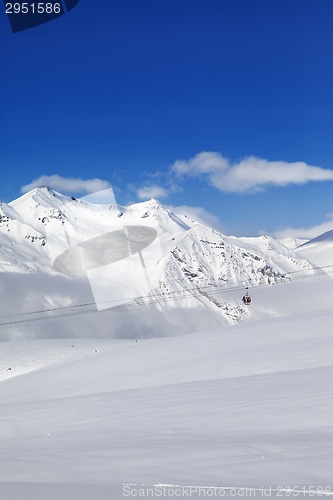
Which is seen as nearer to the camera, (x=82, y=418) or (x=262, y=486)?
(x=262, y=486)

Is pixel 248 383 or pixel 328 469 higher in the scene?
pixel 248 383

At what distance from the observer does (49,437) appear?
12852 mm

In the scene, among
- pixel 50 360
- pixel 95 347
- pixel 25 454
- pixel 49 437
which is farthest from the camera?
pixel 95 347

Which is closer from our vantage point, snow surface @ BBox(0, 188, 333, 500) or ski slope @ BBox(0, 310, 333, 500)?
snow surface @ BBox(0, 188, 333, 500)

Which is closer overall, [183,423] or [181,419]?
[183,423]

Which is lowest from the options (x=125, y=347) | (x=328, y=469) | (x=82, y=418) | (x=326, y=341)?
(x=328, y=469)

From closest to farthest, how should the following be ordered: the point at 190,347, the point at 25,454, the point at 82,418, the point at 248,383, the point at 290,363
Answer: the point at 25,454 < the point at 82,418 < the point at 248,383 < the point at 290,363 < the point at 190,347

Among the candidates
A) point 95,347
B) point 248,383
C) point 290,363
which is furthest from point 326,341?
point 95,347

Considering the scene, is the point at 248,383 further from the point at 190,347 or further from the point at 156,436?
the point at 190,347

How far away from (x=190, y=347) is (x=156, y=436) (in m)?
17.9

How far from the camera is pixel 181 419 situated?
501 inches

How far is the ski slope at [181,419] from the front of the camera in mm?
7391

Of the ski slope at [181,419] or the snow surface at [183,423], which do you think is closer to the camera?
the snow surface at [183,423]

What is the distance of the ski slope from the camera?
739cm
